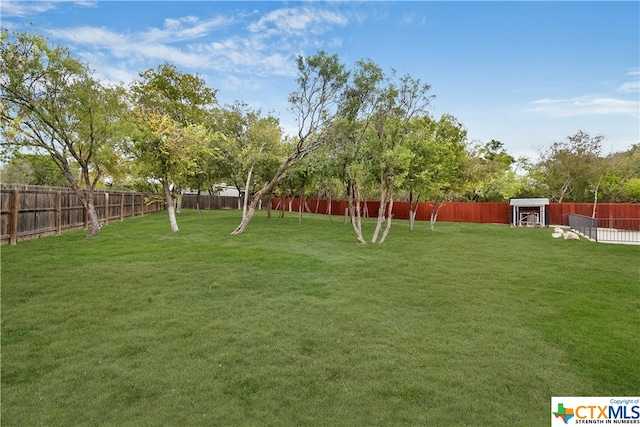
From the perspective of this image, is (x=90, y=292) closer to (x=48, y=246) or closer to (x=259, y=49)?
(x=48, y=246)

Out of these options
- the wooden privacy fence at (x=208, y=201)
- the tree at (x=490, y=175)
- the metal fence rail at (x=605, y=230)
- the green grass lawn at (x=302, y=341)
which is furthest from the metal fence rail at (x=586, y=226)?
the wooden privacy fence at (x=208, y=201)

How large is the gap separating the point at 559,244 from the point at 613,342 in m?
11.0

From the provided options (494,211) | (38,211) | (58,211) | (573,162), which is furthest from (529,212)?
(38,211)

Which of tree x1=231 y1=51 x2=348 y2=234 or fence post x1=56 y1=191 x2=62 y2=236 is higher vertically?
tree x1=231 y1=51 x2=348 y2=234

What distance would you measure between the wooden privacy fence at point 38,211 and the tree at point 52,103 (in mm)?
978

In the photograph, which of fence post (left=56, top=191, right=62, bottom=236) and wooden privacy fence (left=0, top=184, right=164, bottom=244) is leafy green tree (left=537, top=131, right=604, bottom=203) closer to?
wooden privacy fence (left=0, top=184, right=164, bottom=244)

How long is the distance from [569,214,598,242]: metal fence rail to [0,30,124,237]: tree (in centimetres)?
2004

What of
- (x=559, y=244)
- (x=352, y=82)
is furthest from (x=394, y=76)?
(x=559, y=244)

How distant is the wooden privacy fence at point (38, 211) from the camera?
9.91 meters

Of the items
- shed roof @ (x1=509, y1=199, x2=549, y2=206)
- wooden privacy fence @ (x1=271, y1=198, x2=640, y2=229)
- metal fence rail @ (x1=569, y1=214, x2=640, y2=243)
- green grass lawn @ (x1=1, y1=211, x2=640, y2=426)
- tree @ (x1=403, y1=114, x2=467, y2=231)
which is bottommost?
green grass lawn @ (x1=1, y1=211, x2=640, y2=426)

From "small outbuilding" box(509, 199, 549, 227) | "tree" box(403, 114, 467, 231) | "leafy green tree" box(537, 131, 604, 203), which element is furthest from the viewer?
"leafy green tree" box(537, 131, 604, 203)

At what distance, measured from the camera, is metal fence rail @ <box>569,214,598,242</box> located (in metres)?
15.3

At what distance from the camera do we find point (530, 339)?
4648mm

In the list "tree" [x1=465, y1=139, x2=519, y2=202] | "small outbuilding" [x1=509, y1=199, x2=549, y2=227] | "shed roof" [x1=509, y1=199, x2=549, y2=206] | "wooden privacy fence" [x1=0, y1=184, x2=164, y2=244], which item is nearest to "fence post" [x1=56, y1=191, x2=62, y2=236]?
"wooden privacy fence" [x1=0, y1=184, x2=164, y2=244]
